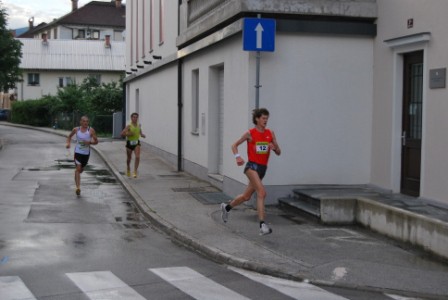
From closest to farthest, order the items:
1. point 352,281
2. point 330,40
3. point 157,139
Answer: point 352,281
point 330,40
point 157,139

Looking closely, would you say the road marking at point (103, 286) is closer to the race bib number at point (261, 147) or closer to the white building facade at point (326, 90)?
the race bib number at point (261, 147)

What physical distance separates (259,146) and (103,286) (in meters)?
3.85

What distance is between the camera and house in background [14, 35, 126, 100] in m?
73.0

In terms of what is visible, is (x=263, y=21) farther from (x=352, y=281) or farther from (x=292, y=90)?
(x=352, y=281)

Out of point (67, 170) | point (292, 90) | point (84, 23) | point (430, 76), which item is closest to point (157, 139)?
point (67, 170)

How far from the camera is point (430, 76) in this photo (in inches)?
404

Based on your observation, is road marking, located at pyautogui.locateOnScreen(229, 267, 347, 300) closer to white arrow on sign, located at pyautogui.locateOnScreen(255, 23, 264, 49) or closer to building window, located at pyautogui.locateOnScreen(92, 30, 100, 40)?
white arrow on sign, located at pyautogui.locateOnScreen(255, 23, 264, 49)

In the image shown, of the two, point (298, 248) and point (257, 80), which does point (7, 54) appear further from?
point (298, 248)

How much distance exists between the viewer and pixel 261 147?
32.5 ft

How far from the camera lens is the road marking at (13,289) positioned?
6.40m

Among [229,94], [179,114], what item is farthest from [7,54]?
[229,94]

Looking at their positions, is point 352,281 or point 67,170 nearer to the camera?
point 352,281

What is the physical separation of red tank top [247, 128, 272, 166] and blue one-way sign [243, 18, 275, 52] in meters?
2.07

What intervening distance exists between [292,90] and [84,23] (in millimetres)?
88101
